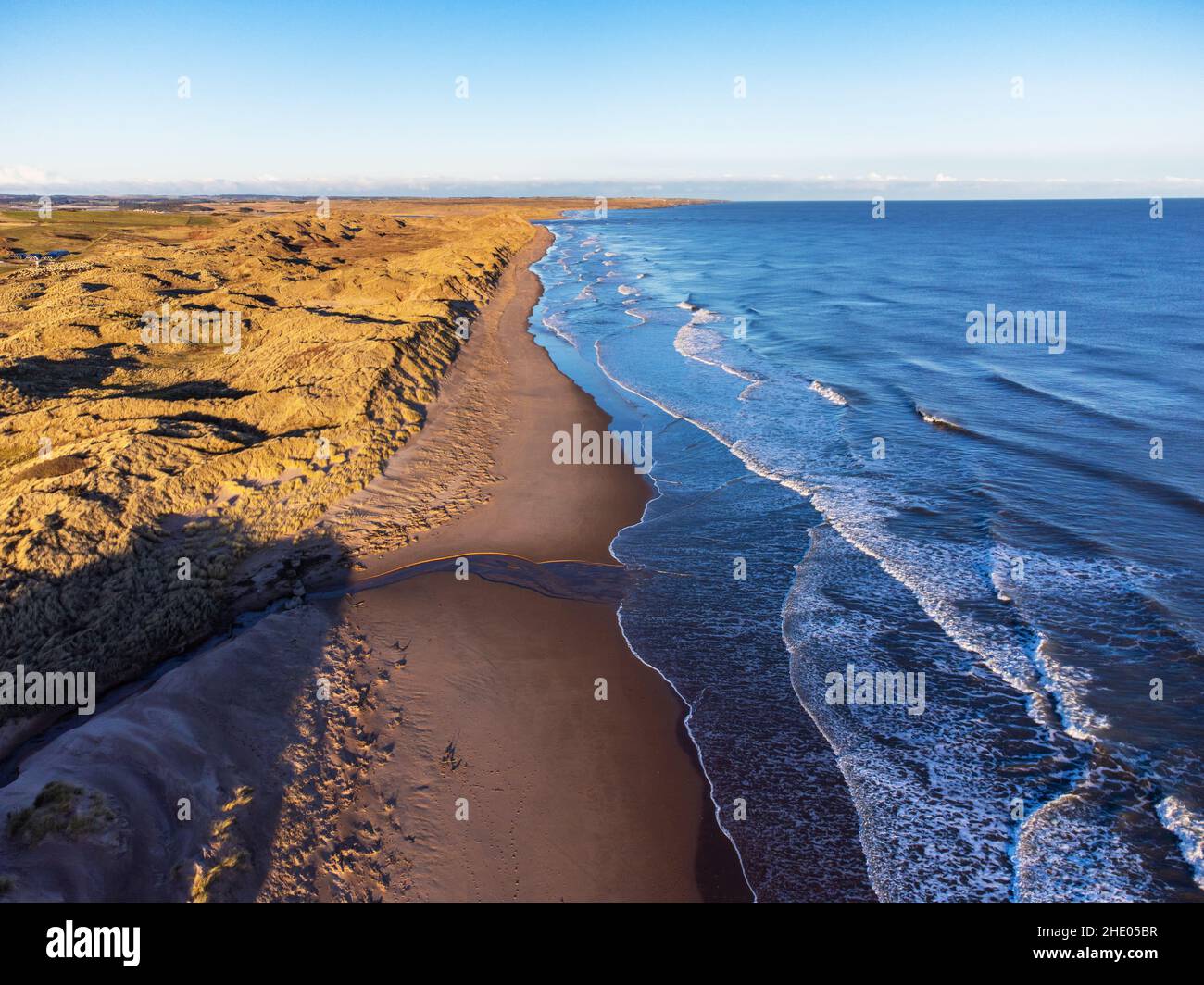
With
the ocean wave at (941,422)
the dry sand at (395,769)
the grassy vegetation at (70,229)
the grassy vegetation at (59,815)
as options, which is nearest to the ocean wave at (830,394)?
the ocean wave at (941,422)

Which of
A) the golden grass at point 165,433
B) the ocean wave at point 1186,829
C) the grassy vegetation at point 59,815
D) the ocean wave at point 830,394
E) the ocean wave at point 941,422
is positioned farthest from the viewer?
the ocean wave at point 830,394

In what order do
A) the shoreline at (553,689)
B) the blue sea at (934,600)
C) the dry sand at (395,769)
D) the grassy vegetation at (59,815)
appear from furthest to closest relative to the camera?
the blue sea at (934,600) < the shoreline at (553,689) < the dry sand at (395,769) < the grassy vegetation at (59,815)

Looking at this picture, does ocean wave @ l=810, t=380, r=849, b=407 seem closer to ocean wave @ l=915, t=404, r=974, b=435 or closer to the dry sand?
ocean wave @ l=915, t=404, r=974, b=435

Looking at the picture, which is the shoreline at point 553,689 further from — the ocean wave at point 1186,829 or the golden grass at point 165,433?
the ocean wave at point 1186,829

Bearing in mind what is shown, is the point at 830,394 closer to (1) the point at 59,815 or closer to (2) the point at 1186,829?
(2) the point at 1186,829

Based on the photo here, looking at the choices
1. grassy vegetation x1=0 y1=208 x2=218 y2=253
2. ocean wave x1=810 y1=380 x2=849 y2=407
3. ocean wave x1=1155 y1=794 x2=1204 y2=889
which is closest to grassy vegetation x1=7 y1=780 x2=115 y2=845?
ocean wave x1=1155 y1=794 x2=1204 y2=889

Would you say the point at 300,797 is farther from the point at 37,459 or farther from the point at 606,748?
the point at 37,459
